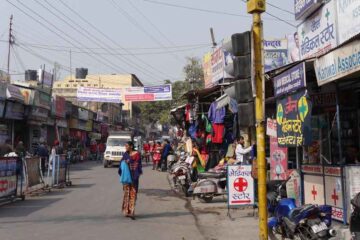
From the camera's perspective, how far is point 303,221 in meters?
Answer: 7.29

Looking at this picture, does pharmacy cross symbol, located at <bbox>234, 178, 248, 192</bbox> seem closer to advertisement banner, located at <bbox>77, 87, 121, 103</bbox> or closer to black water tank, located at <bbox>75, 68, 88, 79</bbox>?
advertisement banner, located at <bbox>77, 87, 121, 103</bbox>

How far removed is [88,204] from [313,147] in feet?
21.8

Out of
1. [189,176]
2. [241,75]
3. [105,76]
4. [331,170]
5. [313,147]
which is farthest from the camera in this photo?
[105,76]

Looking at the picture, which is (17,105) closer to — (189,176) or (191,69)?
(189,176)

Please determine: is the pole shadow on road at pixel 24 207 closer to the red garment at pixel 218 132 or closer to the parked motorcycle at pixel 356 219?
the red garment at pixel 218 132

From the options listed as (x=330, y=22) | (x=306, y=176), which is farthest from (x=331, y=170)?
(x=330, y=22)

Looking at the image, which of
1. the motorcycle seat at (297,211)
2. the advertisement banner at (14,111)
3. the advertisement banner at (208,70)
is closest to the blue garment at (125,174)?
the motorcycle seat at (297,211)

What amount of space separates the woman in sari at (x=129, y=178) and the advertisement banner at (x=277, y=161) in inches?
149

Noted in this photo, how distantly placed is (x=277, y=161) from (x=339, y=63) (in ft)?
19.8

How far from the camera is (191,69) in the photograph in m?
50.3

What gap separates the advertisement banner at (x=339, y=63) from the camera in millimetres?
7223

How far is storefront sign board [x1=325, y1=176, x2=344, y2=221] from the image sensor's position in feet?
28.0

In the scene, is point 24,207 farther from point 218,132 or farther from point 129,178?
point 218,132

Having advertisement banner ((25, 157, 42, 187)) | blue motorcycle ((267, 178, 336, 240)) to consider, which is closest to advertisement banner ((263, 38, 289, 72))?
advertisement banner ((25, 157, 42, 187))
